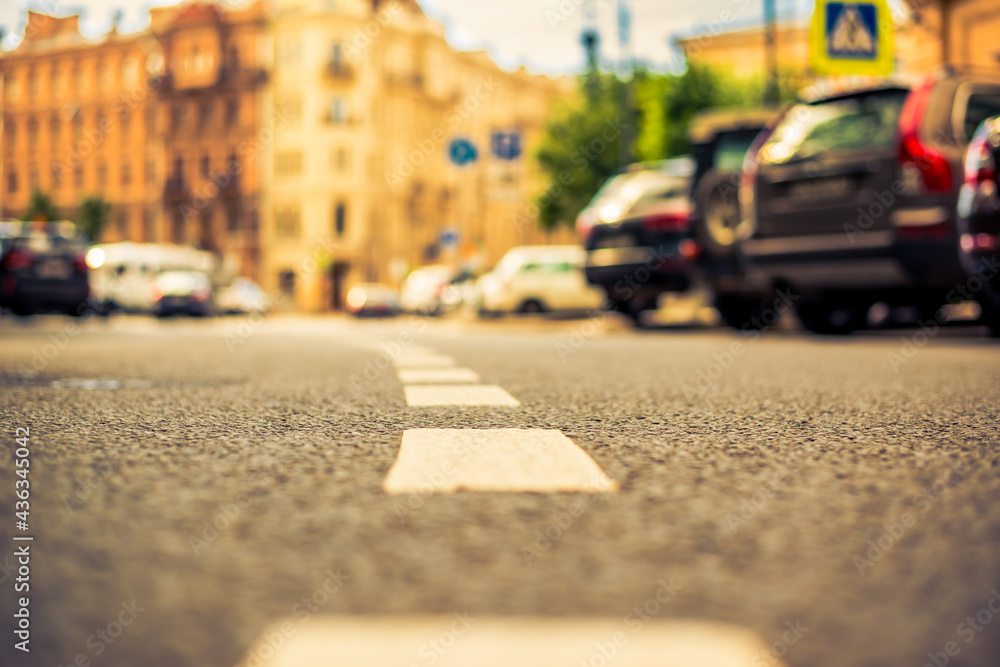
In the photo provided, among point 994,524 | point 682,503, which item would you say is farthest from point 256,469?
point 994,524

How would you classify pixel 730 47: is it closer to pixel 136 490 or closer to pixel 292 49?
pixel 292 49

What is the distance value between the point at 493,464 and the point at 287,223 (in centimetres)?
6366

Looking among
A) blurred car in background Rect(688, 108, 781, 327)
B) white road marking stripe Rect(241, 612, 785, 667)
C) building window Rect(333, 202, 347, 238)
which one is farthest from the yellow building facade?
white road marking stripe Rect(241, 612, 785, 667)

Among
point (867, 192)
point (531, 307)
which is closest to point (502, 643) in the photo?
point (867, 192)

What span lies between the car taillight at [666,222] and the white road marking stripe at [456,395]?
8060 mm

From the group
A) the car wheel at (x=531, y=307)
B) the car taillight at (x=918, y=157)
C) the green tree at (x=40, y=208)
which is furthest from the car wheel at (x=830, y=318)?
the green tree at (x=40, y=208)

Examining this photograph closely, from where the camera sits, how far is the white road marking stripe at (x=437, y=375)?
6.93 m

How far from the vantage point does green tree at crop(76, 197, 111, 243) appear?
6912 centimetres

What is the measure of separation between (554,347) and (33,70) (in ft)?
238

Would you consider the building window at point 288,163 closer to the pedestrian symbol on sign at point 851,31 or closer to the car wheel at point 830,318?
the pedestrian symbol on sign at point 851,31

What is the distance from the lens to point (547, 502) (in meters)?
3.03

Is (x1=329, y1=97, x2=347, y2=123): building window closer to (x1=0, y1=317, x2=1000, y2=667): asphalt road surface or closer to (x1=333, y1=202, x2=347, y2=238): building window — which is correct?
(x1=333, y1=202, x2=347, y2=238): building window

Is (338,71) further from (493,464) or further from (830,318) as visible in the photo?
(493,464)

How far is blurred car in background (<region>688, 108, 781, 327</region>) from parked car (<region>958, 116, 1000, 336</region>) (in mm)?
4070
